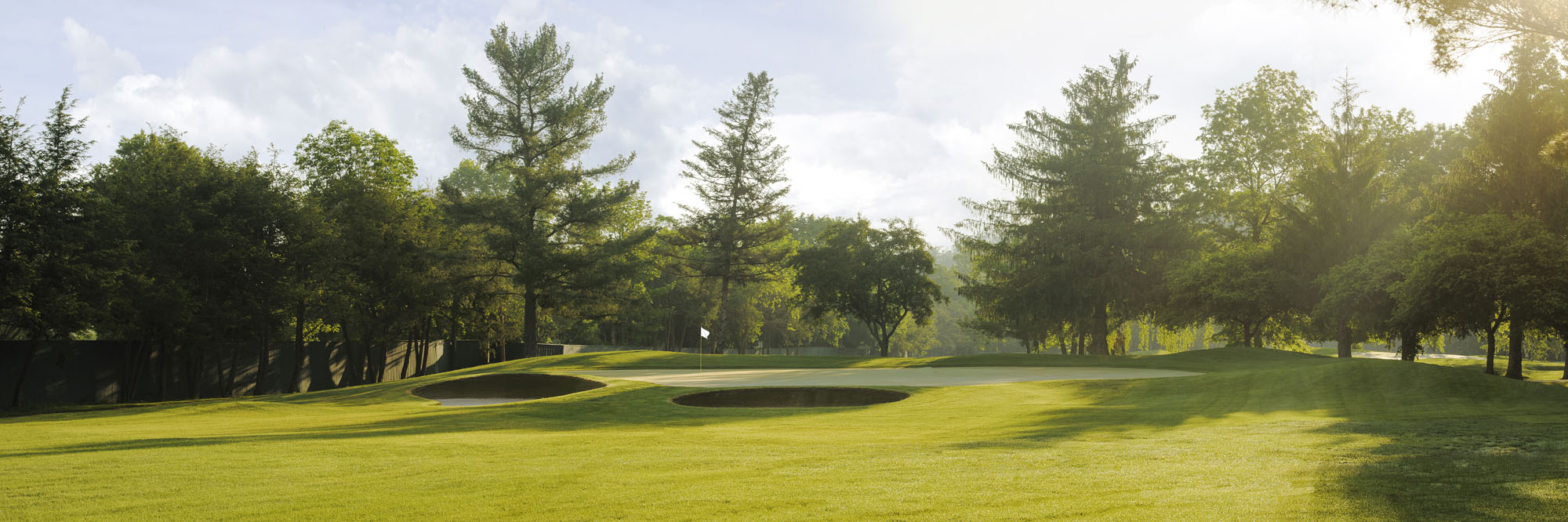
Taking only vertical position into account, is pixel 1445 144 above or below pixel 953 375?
above

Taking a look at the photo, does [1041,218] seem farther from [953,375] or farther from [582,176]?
[582,176]

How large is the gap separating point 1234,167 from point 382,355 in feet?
136

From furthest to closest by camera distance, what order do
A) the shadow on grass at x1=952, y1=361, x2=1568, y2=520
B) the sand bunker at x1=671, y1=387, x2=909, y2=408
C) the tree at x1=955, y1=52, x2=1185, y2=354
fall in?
the tree at x1=955, y1=52, x2=1185, y2=354 → the sand bunker at x1=671, y1=387, x2=909, y2=408 → the shadow on grass at x1=952, y1=361, x2=1568, y2=520

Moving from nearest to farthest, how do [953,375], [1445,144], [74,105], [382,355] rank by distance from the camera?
[74,105] < [953,375] < [382,355] < [1445,144]

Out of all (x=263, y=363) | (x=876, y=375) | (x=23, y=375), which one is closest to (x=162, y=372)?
(x=263, y=363)

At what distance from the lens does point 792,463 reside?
25.8 ft

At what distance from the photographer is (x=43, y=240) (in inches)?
815

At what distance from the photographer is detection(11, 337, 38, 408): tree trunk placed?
74.6 ft

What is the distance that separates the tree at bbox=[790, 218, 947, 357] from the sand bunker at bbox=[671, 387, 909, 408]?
2612 centimetres

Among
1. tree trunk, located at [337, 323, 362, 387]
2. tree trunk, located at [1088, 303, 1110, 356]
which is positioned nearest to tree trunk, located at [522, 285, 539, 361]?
tree trunk, located at [337, 323, 362, 387]

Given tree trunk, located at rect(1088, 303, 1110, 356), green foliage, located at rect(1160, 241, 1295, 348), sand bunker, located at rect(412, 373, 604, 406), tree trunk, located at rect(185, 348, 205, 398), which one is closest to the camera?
sand bunker, located at rect(412, 373, 604, 406)

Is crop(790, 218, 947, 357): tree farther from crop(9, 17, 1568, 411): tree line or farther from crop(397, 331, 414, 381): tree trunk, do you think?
crop(397, 331, 414, 381): tree trunk

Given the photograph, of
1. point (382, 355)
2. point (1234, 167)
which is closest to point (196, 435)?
point (382, 355)

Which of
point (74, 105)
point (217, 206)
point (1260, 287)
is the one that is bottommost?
point (1260, 287)
